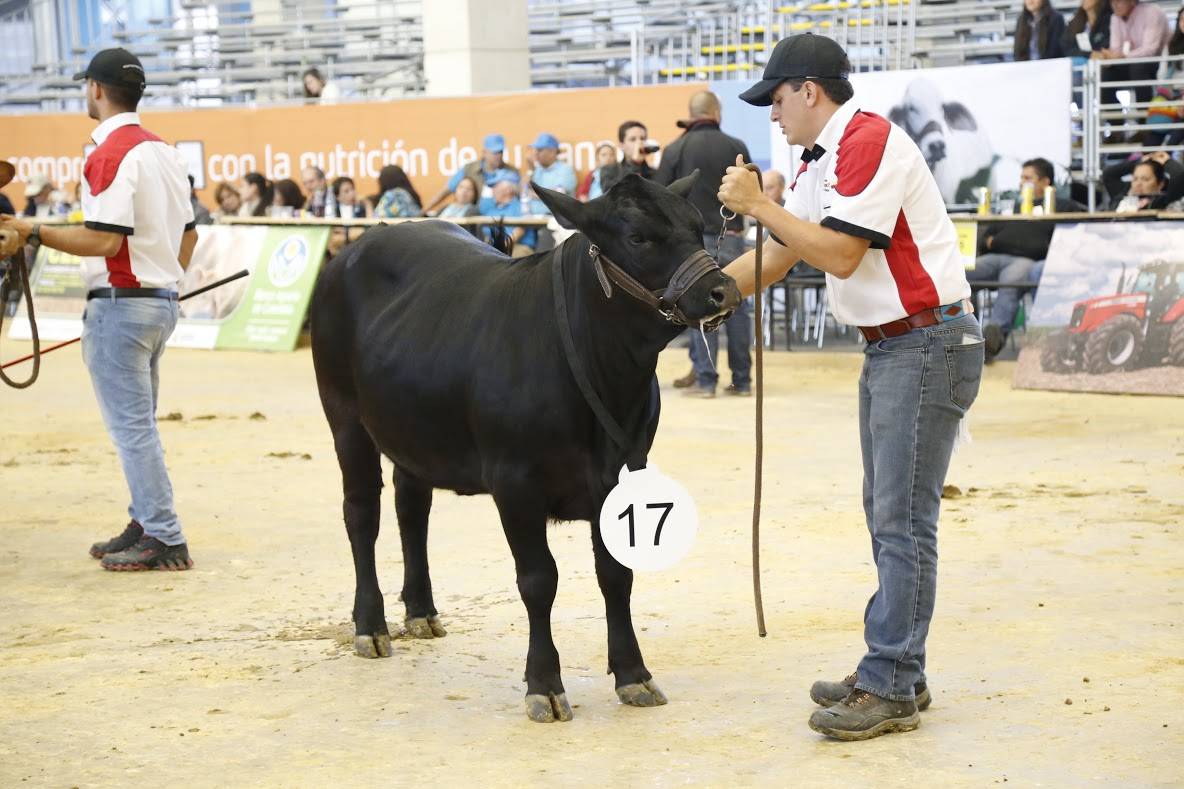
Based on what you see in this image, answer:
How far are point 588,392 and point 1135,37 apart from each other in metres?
12.6

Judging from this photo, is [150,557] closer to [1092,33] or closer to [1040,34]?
[1040,34]

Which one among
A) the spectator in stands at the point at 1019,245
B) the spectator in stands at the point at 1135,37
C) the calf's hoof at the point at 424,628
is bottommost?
the calf's hoof at the point at 424,628

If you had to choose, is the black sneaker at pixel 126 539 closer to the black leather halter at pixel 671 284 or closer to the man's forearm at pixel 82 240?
the man's forearm at pixel 82 240

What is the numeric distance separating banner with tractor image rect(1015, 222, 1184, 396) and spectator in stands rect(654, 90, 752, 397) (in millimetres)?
2230

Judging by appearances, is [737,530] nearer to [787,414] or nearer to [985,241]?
[787,414]

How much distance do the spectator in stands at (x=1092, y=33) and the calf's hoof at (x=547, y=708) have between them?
12746mm

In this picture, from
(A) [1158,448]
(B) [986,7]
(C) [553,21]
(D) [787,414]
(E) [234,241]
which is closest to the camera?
(A) [1158,448]

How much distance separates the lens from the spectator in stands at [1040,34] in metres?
16.0

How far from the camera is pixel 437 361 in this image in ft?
17.5

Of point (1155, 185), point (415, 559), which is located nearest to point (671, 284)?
point (415, 559)

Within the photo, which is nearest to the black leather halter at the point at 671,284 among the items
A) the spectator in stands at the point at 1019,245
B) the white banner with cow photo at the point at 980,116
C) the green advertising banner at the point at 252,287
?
the spectator in stands at the point at 1019,245

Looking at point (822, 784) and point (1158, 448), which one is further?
point (1158, 448)

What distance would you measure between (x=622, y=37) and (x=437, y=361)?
19.6 m

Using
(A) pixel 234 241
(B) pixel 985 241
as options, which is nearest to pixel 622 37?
(A) pixel 234 241
